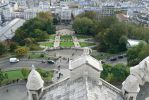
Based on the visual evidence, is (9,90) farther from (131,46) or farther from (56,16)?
(56,16)

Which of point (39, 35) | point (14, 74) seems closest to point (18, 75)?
point (14, 74)

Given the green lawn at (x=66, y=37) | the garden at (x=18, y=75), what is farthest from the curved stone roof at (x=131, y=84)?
the green lawn at (x=66, y=37)

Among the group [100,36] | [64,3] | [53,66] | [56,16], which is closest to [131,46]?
[100,36]

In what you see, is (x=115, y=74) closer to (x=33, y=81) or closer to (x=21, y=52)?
(x=21, y=52)

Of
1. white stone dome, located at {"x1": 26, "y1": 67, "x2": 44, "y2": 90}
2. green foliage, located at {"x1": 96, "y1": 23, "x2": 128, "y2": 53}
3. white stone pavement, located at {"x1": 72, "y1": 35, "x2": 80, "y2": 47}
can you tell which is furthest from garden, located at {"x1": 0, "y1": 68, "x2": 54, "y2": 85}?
white stone dome, located at {"x1": 26, "y1": 67, "x2": 44, "y2": 90}

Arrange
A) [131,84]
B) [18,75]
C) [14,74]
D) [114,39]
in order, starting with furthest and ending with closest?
[114,39] → [14,74] → [18,75] → [131,84]

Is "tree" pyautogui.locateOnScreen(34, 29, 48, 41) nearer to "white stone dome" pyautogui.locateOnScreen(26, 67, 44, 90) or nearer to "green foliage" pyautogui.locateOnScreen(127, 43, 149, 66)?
"green foliage" pyautogui.locateOnScreen(127, 43, 149, 66)

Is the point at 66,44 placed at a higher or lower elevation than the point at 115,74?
lower
